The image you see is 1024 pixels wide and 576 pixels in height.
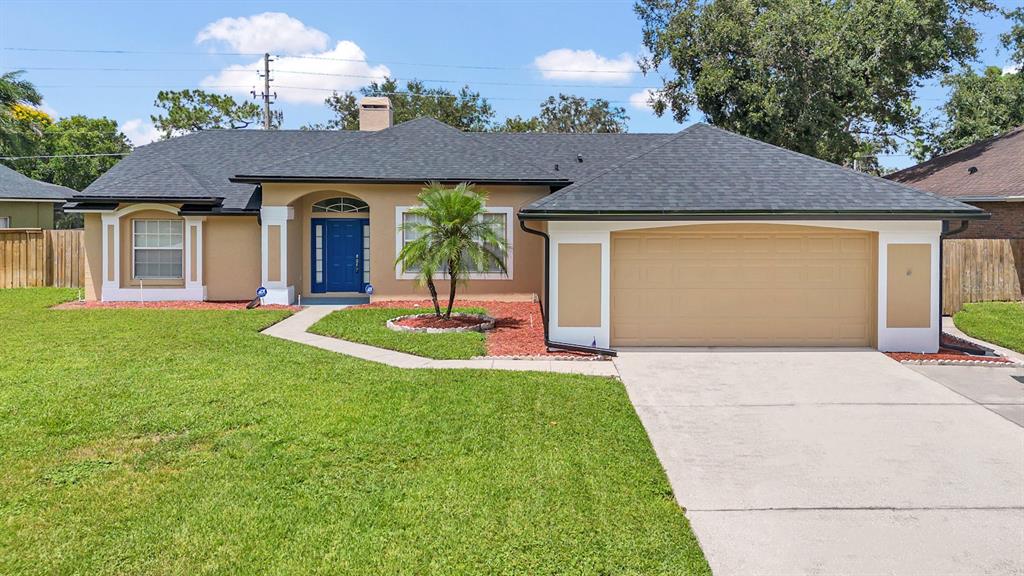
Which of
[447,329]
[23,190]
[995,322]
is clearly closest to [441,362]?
[447,329]

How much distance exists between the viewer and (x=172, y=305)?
15.5 m

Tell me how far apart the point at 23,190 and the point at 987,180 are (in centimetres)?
3426

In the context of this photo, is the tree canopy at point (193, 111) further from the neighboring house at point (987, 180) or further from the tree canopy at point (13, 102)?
the neighboring house at point (987, 180)

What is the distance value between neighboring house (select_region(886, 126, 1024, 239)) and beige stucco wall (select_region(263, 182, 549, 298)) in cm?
1186

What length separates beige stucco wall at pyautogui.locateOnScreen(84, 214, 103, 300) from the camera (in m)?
16.4

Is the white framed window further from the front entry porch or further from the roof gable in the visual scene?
the roof gable

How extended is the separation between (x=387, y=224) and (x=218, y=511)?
11801 millimetres

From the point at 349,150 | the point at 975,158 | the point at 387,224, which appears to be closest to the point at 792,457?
the point at 387,224

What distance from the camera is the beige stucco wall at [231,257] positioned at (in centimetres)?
1634

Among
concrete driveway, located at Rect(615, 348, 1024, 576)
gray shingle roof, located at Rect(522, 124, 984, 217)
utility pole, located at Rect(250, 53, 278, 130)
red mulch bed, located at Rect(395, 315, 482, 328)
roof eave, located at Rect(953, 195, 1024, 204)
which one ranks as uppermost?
utility pole, located at Rect(250, 53, 278, 130)

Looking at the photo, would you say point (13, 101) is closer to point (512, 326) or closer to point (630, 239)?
point (512, 326)

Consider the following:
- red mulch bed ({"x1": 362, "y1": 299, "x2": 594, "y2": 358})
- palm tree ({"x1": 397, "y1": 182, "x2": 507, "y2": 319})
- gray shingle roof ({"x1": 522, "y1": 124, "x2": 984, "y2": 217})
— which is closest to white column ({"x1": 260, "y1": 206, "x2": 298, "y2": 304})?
red mulch bed ({"x1": 362, "y1": 299, "x2": 594, "y2": 358})

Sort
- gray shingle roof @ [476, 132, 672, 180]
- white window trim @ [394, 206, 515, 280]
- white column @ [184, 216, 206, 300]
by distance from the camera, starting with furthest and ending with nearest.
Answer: gray shingle roof @ [476, 132, 672, 180] → white column @ [184, 216, 206, 300] → white window trim @ [394, 206, 515, 280]

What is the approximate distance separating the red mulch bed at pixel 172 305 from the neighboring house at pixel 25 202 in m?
12.2
